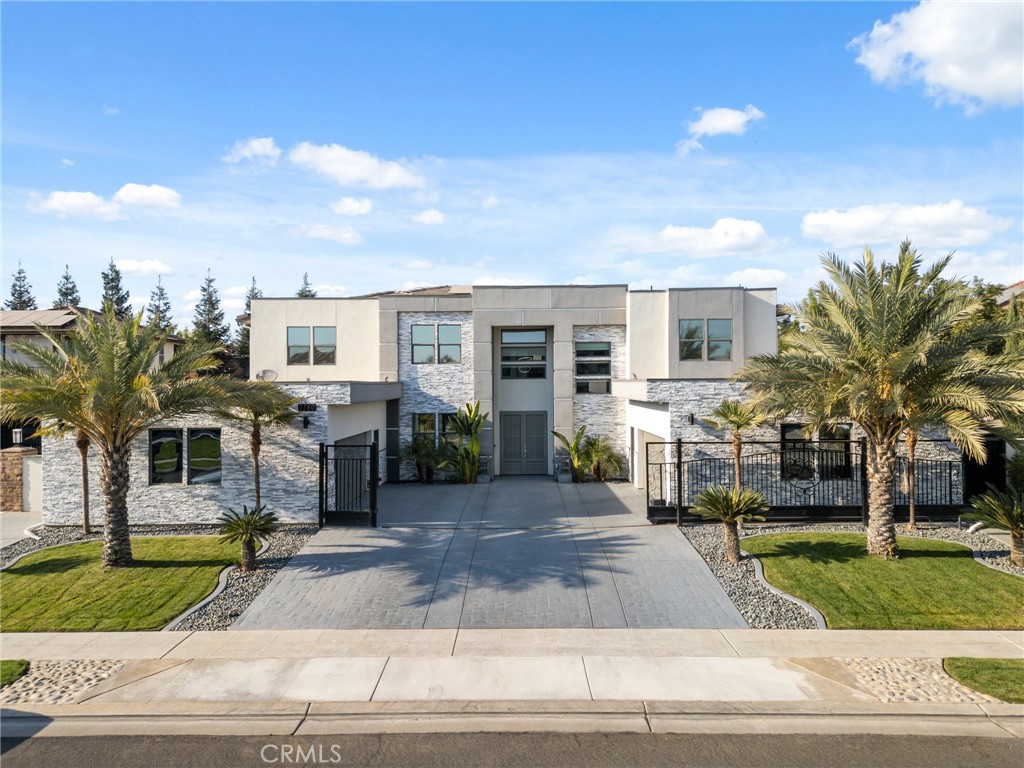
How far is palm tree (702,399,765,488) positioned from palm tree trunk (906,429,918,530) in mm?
3462

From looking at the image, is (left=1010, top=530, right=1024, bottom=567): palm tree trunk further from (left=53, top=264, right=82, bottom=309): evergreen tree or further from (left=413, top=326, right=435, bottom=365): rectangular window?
(left=53, top=264, right=82, bottom=309): evergreen tree

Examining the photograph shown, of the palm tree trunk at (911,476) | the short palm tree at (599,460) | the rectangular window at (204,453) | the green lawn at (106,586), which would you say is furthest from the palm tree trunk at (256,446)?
the palm tree trunk at (911,476)

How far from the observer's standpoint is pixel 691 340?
24.1 meters

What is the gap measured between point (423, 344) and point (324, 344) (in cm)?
375

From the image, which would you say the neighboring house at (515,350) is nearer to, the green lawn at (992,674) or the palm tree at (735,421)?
the palm tree at (735,421)

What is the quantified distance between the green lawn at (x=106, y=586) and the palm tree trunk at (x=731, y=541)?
9.83 metres

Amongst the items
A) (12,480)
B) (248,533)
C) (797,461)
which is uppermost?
(797,461)

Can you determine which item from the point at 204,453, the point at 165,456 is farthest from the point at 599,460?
the point at 165,456

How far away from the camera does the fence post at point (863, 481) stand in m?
15.8

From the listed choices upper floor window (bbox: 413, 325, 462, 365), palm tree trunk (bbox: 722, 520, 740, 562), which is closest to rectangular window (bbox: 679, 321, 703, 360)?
upper floor window (bbox: 413, 325, 462, 365)

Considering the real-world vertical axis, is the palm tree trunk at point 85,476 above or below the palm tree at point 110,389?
below

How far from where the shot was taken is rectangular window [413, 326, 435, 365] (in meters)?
24.9

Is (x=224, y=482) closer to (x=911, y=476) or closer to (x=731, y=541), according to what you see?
(x=731, y=541)

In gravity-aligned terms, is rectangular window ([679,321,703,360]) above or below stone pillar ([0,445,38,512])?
above
